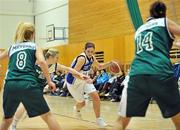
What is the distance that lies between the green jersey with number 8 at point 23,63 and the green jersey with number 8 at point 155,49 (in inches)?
50.5

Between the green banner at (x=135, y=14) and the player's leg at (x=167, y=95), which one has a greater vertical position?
the green banner at (x=135, y=14)

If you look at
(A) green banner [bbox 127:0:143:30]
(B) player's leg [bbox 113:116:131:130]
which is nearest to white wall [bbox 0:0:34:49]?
(A) green banner [bbox 127:0:143:30]

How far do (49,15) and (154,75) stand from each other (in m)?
21.5

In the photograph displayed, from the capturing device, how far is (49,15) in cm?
2512

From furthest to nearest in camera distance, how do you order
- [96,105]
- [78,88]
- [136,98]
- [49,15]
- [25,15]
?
[25,15], [49,15], [78,88], [96,105], [136,98]

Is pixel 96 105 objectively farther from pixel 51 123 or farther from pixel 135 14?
pixel 51 123

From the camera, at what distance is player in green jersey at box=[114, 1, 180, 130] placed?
4.07 m

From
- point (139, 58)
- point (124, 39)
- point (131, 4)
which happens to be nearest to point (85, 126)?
point (131, 4)

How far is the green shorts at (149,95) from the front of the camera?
4062mm

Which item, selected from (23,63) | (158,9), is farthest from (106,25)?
(158,9)

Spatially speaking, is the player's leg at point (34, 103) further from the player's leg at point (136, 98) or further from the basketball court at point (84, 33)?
the basketball court at point (84, 33)

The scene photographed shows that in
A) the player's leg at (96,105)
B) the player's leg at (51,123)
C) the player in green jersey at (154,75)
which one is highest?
the player in green jersey at (154,75)

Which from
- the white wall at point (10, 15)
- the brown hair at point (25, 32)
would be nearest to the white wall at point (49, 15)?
the white wall at point (10, 15)

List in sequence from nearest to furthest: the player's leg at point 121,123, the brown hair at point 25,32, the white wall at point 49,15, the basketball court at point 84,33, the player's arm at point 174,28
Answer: the player's arm at point 174,28 < the player's leg at point 121,123 < the brown hair at point 25,32 < the basketball court at point 84,33 < the white wall at point 49,15
